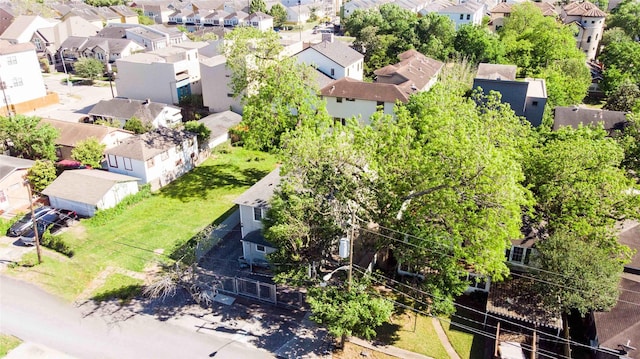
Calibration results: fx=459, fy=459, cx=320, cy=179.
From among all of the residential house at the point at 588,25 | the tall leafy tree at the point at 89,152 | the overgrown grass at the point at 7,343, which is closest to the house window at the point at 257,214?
the overgrown grass at the point at 7,343

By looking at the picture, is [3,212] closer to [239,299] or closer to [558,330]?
[239,299]

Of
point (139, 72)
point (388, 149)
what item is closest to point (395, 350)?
point (388, 149)

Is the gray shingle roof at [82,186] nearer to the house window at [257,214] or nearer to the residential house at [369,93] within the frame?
the house window at [257,214]

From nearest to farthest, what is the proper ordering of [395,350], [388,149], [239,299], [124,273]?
[395,350] < [388,149] < [239,299] < [124,273]

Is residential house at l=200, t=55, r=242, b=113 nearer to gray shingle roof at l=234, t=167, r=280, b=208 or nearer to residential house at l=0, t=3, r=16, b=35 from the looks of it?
gray shingle roof at l=234, t=167, r=280, b=208

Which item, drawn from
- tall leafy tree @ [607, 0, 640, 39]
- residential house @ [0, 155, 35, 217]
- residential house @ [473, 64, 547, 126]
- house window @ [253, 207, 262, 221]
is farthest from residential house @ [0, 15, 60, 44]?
tall leafy tree @ [607, 0, 640, 39]

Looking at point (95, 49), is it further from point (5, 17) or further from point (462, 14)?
point (462, 14)
